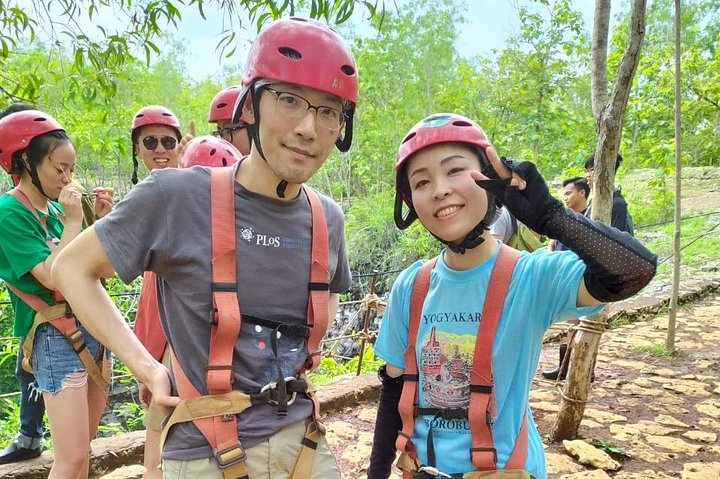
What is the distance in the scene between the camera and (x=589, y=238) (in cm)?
145

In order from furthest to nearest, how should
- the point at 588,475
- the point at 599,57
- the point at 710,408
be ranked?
1. the point at 710,408
2. the point at 599,57
3. the point at 588,475

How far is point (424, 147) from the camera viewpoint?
1875 millimetres

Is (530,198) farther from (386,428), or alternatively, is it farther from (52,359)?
(52,359)

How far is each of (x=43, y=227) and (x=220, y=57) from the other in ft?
4.11

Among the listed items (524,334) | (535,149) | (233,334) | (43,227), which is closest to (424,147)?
(524,334)

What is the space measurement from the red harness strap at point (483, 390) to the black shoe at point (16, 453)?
252cm

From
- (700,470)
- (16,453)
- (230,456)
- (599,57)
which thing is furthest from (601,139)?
(16,453)

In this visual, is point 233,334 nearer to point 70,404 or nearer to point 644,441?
point 70,404

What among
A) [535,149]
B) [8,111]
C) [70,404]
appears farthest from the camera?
[535,149]

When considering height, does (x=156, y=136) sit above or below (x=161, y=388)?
above

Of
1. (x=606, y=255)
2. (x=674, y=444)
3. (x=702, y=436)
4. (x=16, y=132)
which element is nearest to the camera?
(x=606, y=255)

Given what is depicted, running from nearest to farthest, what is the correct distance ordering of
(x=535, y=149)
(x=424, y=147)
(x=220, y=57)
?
(x=424, y=147), (x=220, y=57), (x=535, y=149)

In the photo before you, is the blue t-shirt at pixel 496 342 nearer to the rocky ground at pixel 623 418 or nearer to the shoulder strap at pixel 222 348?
the shoulder strap at pixel 222 348

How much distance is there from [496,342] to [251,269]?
86 cm
